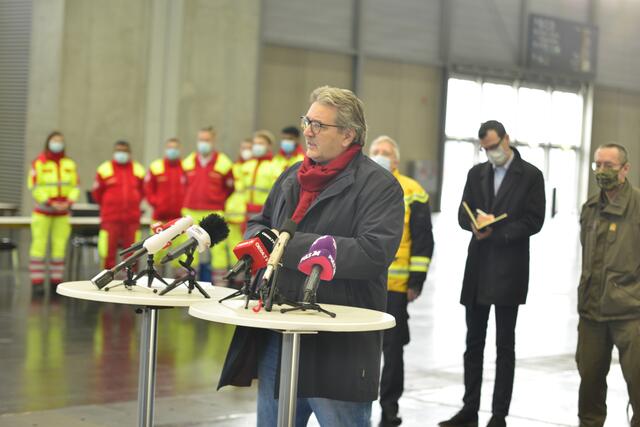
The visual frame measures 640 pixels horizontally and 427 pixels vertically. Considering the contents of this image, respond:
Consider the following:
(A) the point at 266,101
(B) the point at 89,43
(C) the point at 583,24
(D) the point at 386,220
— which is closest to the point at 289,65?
(A) the point at 266,101

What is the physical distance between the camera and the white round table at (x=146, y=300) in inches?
157

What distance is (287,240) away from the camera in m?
3.61

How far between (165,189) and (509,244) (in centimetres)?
772

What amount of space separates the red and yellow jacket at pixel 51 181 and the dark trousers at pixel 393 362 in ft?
22.9

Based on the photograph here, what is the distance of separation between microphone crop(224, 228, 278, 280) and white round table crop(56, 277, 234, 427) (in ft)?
1.41

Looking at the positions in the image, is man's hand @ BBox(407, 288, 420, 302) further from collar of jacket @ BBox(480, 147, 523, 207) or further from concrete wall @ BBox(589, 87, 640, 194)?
concrete wall @ BBox(589, 87, 640, 194)

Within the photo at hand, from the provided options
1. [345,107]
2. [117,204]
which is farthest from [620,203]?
[117,204]

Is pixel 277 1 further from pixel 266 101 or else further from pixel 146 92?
pixel 146 92

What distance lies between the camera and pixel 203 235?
13.5ft

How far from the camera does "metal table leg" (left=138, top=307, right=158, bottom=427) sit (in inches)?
176

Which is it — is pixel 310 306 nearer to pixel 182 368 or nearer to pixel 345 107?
pixel 345 107

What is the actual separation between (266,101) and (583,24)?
1206cm

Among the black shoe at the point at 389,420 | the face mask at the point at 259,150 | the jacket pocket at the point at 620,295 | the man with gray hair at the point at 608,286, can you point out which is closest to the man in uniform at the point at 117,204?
the face mask at the point at 259,150

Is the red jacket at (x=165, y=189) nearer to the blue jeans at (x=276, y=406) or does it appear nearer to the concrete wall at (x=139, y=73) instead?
the concrete wall at (x=139, y=73)
